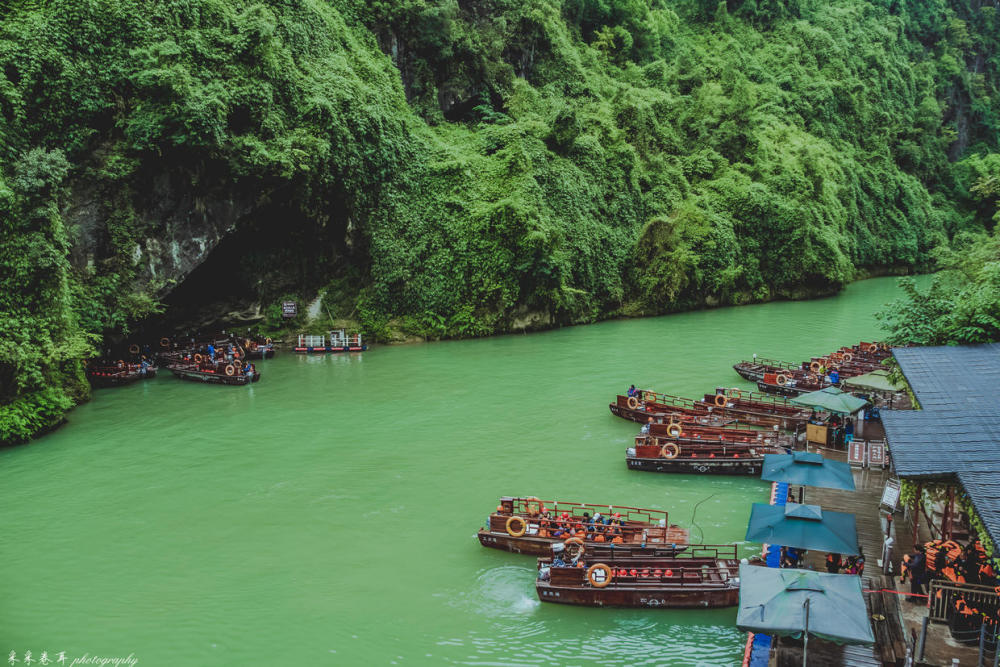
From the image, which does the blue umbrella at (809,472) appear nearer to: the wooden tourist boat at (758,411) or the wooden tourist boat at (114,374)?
the wooden tourist boat at (758,411)

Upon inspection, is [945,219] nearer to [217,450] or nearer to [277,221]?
[277,221]

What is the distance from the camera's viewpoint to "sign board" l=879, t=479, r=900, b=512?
45.9ft

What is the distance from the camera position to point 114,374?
28.5 meters

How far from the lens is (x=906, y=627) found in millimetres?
10211

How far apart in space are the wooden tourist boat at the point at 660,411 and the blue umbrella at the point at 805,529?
8.56m

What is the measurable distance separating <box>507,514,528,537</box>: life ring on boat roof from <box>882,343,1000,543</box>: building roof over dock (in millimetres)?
7125

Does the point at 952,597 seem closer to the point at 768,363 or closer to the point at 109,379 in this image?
the point at 768,363

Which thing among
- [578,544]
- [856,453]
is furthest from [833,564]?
[856,453]

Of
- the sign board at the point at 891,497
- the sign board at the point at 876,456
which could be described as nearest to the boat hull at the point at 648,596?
the sign board at the point at 891,497

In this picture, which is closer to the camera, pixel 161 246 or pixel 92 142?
pixel 92 142

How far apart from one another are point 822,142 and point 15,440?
6119 centimetres

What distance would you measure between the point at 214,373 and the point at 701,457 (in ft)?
67.4

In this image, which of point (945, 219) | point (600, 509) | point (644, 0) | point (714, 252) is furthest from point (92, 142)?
point (945, 219)

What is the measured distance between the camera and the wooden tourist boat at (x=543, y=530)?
46.3 ft
